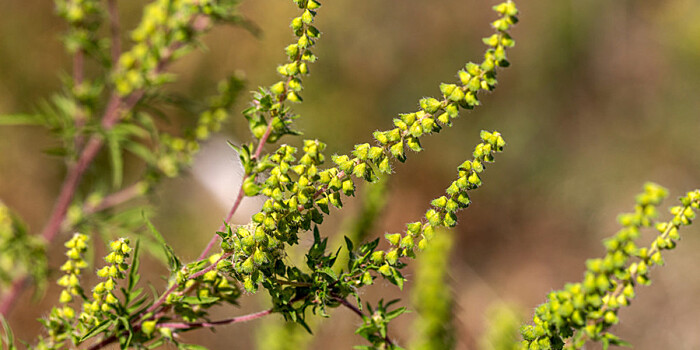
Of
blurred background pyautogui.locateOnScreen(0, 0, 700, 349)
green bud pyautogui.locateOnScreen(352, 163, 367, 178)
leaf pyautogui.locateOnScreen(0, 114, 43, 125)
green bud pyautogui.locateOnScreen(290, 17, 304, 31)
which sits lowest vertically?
green bud pyautogui.locateOnScreen(352, 163, 367, 178)

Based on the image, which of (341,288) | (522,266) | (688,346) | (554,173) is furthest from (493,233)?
(341,288)

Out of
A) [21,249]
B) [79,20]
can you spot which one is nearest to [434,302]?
[21,249]

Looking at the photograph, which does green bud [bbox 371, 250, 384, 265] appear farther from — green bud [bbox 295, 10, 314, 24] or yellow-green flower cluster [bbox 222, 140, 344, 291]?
green bud [bbox 295, 10, 314, 24]

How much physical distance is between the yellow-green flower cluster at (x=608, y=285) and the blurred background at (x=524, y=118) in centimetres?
502

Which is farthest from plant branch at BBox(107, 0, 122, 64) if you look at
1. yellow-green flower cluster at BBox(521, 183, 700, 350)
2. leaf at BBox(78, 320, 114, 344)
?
yellow-green flower cluster at BBox(521, 183, 700, 350)

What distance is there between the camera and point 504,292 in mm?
7227

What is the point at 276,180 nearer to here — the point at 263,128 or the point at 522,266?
the point at 263,128

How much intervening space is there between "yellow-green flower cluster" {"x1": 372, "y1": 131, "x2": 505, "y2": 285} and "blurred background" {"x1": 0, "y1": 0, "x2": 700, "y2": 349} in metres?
5.07

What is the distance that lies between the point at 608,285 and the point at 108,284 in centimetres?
121

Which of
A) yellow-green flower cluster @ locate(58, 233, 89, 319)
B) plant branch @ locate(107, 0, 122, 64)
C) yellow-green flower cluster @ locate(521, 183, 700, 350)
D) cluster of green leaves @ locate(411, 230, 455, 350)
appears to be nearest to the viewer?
yellow-green flower cluster @ locate(521, 183, 700, 350)

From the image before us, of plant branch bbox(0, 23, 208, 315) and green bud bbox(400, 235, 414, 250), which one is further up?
plant branch bbox(0, 23, 208, 315)

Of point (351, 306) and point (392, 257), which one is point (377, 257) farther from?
point (351, 306)

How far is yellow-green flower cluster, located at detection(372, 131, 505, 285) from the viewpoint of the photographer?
1.27 meters

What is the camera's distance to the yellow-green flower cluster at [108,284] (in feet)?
4.72
